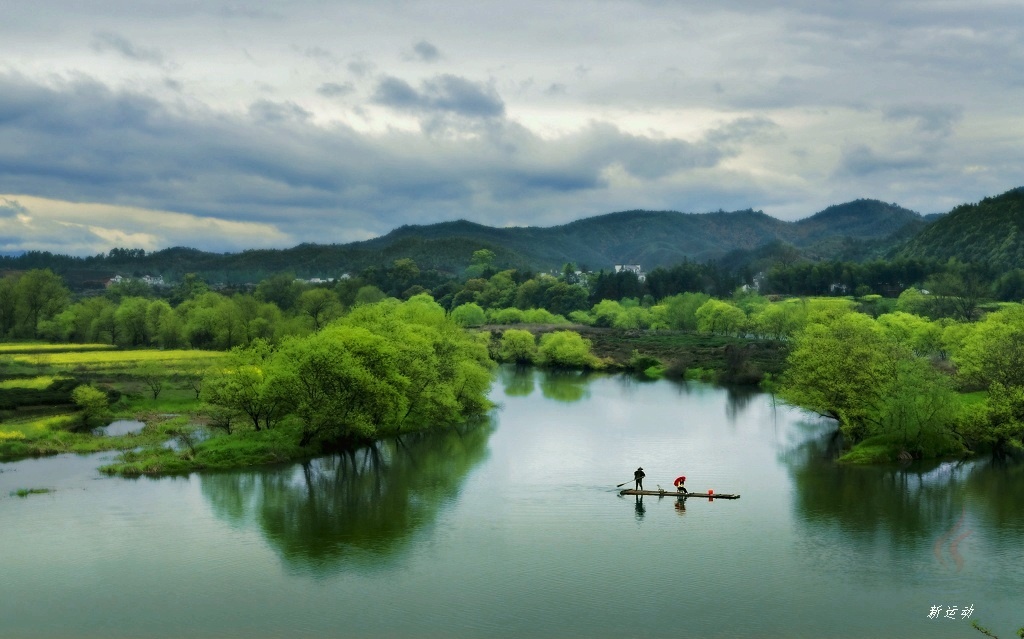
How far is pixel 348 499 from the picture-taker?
42219mm

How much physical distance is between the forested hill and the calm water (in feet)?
443

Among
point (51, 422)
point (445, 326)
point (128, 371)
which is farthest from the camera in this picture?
point (128, 371)

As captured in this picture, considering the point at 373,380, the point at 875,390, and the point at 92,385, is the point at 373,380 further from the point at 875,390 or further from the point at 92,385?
the point at 875,390

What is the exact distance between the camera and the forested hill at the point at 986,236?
16962 centimetres

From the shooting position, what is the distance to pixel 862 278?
16062cm

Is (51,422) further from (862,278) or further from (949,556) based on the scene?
(862,278)

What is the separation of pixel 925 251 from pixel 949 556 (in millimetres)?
173297

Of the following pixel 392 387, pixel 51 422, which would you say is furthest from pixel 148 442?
pixel 392 387

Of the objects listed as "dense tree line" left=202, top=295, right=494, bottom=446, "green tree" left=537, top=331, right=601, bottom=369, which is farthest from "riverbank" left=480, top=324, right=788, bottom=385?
"dense tree line" left=202, top=295, right=494, bottom=446

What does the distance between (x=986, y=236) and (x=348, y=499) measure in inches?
6669

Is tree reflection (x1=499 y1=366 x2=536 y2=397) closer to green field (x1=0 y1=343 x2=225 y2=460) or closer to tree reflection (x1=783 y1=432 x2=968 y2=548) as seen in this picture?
green field (x1=0 y1=343 x2=225 y2=460)

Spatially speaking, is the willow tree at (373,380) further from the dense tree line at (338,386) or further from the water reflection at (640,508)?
the water reflection at (640,508)

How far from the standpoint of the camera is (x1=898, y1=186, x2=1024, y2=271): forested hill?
169625 millimetres

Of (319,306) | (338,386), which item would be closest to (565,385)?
(338,386)
